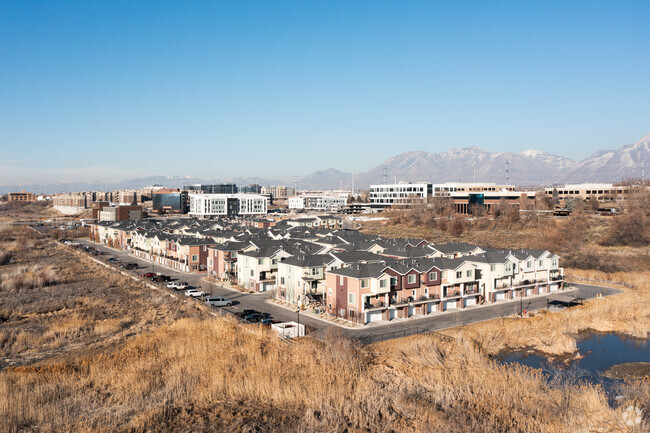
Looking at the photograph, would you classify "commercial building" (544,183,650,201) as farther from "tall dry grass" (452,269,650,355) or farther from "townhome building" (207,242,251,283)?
"townhome building" (207,242,251,283)

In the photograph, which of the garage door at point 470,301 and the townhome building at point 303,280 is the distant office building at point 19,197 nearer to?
the townhome building at point 303,280

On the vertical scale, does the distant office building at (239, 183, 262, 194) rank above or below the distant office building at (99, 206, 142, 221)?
above

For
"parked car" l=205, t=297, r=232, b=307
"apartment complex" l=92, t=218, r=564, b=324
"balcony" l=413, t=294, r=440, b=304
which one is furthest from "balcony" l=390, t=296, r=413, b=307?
"parked car" l=205, t=297, r=232, b=307

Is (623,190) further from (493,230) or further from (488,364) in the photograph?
(488,364)

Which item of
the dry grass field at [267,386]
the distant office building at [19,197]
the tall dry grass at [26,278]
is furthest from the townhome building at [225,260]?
the distant office building at [19,197]

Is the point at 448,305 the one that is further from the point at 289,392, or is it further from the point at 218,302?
the point at 289,392

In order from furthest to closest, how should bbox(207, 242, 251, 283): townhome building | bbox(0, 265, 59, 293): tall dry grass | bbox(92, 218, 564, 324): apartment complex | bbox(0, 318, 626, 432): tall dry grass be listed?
bbox(0, 265, 59, 293): tall dry grass → bbox(207, 242, 251, 283): townhome building → bbox(92, 218, 564, 324): apartment complex → bbox(0, 318, 626, 432): tall dry grass

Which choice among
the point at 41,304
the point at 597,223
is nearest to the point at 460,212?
the point at 597,223
